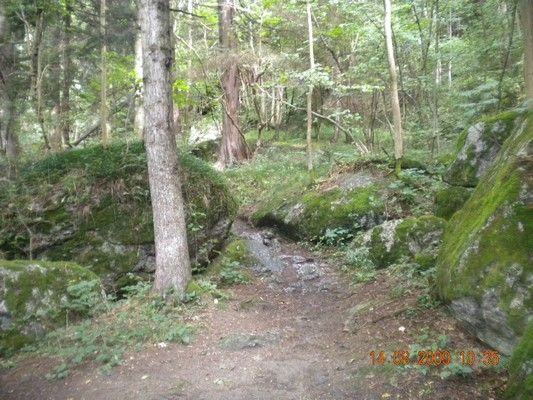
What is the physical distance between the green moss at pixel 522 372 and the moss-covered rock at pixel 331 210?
6.31m

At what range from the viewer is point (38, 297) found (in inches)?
229

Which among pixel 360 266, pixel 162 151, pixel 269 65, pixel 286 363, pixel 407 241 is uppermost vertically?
pixel 269 65

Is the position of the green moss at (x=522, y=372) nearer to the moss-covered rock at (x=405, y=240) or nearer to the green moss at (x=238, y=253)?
the moss-covered rock at (x=405, y=240)

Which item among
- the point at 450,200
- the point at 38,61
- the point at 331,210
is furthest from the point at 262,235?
the point at 38,61

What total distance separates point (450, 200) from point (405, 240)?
3.63 ft

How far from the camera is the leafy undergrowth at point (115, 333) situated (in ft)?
16.3

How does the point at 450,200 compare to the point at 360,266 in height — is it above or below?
above

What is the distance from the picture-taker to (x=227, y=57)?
42.7 ft

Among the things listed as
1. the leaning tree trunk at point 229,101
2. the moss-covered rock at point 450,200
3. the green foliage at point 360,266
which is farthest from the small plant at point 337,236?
the leaning tree trunk at point 229,101

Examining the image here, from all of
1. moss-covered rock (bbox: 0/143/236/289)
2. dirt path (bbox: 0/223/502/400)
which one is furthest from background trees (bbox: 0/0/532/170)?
dirt path (bbox: 0/223/502/400)

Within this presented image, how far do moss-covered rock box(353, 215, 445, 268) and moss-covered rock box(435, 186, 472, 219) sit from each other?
39 cm

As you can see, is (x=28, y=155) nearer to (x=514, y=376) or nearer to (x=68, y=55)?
(x=68, y=55)

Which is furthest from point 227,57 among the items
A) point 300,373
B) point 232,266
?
point 300,373

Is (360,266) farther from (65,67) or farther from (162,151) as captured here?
(65,67)
